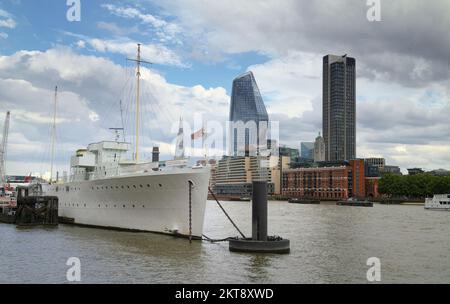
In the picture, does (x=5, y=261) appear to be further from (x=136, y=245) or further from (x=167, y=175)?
(x=167, y=175)

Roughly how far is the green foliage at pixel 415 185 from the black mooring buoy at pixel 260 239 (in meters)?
129

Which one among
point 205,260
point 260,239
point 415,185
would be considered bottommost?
point 205,260

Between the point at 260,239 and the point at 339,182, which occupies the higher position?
the point at 339,182

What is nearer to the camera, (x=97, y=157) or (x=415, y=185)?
(x=97, y=157)

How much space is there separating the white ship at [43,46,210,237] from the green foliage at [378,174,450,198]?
399 ft

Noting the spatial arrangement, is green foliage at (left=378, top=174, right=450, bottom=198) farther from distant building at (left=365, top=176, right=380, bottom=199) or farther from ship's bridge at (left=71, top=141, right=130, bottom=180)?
ship's bridge at (left=71, top=141, right=130, bottom=180)

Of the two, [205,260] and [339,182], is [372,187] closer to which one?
[339,182]

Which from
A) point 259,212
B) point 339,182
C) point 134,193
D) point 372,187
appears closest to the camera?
point 259,212

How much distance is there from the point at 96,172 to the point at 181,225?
15099 mm

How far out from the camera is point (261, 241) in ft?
88.8

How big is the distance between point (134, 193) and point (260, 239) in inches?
478

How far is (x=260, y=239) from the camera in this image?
27516mm

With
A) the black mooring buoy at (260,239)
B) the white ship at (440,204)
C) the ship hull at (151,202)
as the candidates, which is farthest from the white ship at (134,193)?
the white ship at (440,204)

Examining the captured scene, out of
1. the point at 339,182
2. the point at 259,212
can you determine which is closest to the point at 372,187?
the point at 339,182
